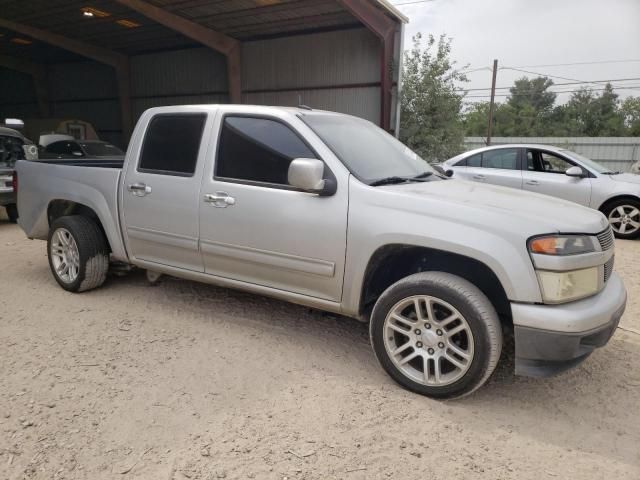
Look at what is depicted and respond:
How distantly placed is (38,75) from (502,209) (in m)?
28.3

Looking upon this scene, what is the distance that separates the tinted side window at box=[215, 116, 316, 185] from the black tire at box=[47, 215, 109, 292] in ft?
5.43

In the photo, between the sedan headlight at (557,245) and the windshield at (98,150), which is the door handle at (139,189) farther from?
the windshield at (98,150)

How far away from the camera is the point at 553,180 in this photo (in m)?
7.90

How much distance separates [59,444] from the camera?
238cm

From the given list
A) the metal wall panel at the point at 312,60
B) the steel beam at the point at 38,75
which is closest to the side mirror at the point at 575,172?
the metal wall panel at the point at 312,60

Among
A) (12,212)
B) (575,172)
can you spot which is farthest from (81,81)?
(575,172)

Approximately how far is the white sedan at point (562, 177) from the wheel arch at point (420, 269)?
503cm

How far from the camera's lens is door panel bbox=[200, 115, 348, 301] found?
310 cm

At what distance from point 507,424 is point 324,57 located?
610 inches

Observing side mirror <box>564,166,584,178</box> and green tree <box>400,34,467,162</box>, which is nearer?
side mirror <box>564,166,584,178</box>

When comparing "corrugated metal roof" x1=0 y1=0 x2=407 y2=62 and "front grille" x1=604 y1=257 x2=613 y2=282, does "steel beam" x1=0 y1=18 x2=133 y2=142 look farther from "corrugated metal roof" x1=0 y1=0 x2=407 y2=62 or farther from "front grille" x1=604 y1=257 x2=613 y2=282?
"front grille" x1=604 y1=257 x2=613 y2=282

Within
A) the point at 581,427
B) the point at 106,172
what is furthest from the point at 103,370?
the point at 581,427

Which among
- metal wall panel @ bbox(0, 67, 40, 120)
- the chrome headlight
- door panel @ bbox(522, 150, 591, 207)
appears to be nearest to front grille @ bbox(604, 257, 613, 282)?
the chrome headlight

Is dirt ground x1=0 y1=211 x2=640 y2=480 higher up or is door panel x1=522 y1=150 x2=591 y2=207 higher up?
door panel x1=522 y1=150 x2=591 y2=207
